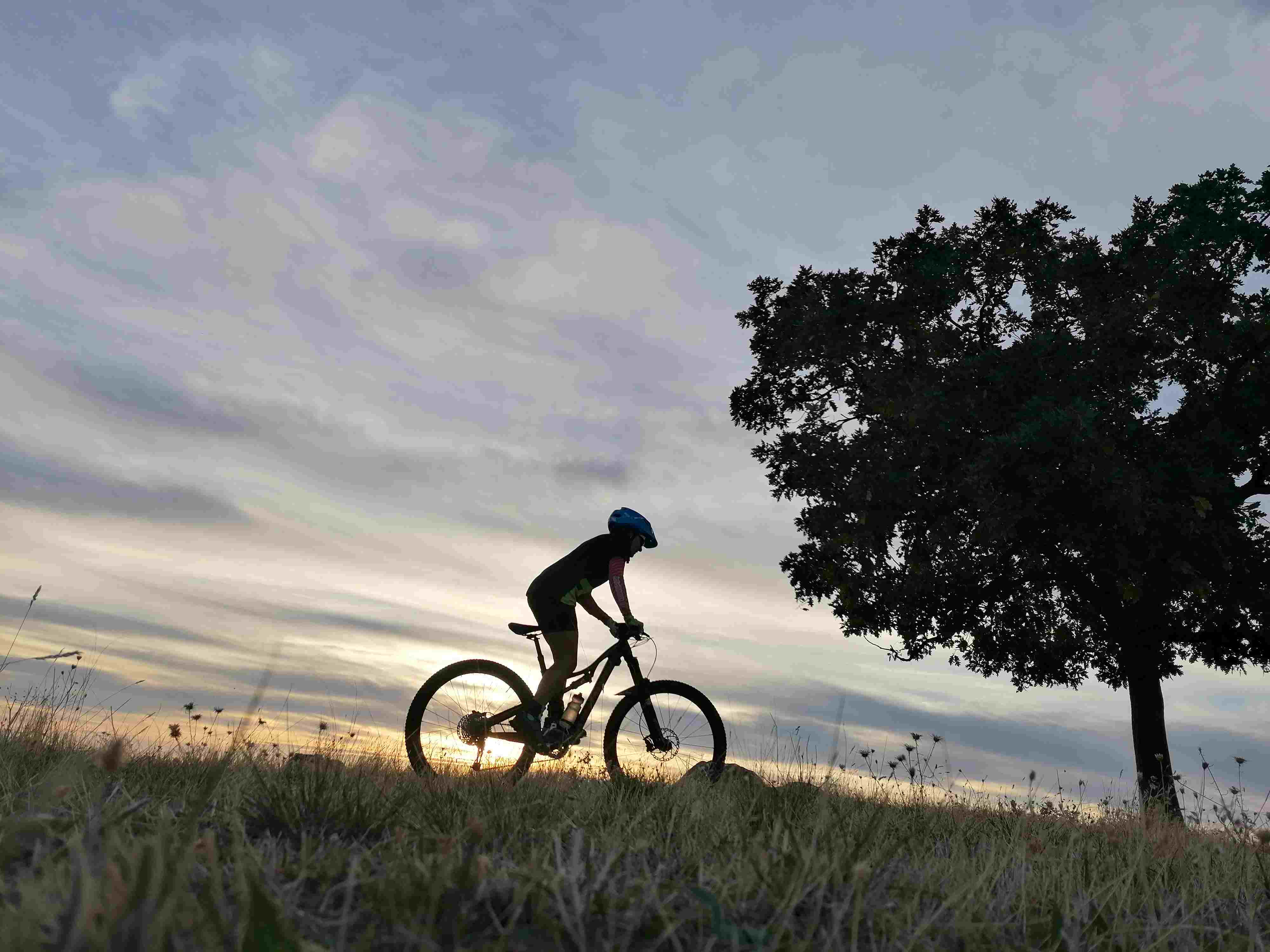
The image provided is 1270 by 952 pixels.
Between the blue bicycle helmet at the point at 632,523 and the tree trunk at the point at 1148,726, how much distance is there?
10.5 meters

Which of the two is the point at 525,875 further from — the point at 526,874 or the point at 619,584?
the point at 619,584

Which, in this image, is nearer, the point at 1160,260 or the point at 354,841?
the point at 354,841

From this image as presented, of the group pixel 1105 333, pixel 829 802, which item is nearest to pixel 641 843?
pixel 829 802

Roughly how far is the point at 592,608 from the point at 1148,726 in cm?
1120

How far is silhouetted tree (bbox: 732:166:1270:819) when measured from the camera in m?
13.3

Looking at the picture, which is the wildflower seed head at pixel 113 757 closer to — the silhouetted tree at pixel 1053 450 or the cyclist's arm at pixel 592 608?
the cyclist's arm at pixel 592 608

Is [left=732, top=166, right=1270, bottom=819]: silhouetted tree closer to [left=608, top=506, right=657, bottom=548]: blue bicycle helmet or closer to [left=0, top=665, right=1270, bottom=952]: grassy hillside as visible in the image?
[left=608, top=506, right=657, bottom=548]: blue bicycle helmet

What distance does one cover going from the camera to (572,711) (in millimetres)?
8453

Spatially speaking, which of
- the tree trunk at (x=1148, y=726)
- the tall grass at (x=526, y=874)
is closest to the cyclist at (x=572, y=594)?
the tall grass at (x=526, y=874)

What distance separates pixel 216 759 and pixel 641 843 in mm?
3846

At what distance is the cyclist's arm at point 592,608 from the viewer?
27.6ft

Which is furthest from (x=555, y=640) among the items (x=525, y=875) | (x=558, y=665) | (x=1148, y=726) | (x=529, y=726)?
(x=1148, y=726)

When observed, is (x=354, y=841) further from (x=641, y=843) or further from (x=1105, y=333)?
(x=1105, y=333)

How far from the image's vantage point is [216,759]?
5.89m
